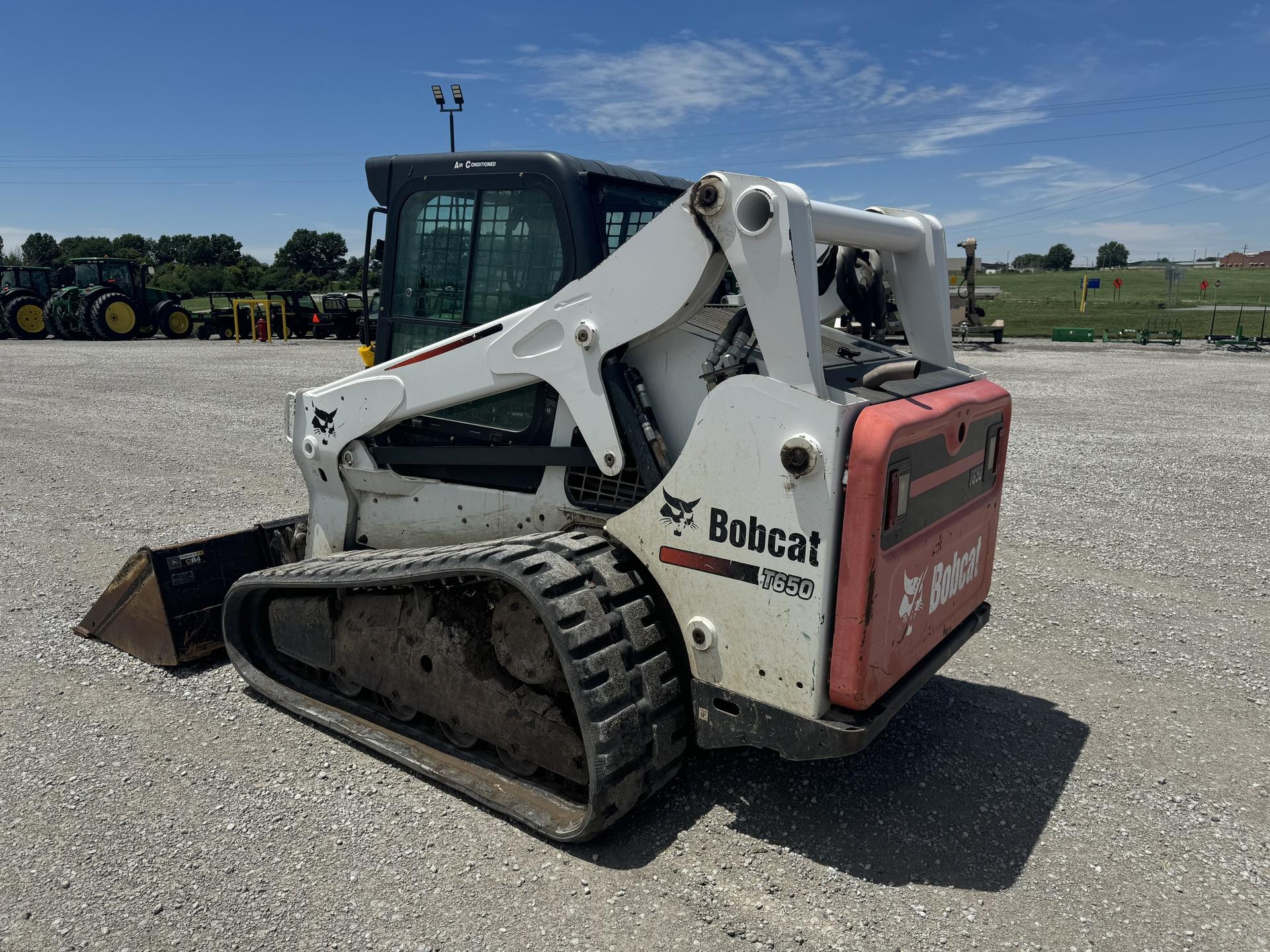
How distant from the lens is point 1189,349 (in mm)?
27703

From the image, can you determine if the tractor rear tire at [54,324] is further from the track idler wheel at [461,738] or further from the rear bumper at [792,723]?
the rear bumper at [792,723]

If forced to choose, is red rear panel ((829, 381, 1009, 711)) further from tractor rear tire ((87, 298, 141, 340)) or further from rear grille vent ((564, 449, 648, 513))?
tractor rear tire ((87, 298, 141, 340))

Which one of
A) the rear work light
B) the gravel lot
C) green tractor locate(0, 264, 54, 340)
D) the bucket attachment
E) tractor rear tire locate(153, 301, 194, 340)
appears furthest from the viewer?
tractor rear tire locate(153, 301, 194, 340)

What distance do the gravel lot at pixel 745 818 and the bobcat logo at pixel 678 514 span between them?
3.93 ft

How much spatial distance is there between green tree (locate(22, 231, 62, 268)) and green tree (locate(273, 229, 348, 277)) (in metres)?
18.7

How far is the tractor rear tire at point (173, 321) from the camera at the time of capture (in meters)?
31.6

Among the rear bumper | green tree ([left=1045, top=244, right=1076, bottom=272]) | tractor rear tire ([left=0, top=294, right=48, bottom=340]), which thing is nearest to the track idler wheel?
the rear bumper

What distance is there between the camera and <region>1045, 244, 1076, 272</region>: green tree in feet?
344

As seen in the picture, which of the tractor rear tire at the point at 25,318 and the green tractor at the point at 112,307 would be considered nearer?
the green tractor at the point at 112,307

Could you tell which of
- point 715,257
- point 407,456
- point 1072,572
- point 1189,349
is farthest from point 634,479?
point 1189,349

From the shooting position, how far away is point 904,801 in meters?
3.77

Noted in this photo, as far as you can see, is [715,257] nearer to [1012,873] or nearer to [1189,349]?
[1012,873]

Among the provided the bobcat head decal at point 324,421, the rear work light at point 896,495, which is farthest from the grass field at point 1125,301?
the rear work light at point 896,495

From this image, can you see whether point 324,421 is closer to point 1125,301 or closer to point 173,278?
point 1125,301
